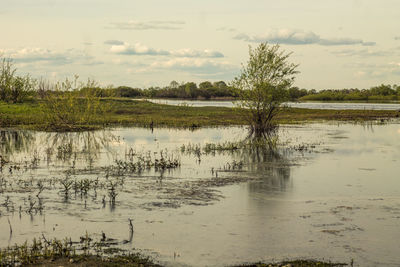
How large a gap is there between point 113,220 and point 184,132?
2480 centimetres

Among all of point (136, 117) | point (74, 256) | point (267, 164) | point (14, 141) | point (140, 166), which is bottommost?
point (74, 256)

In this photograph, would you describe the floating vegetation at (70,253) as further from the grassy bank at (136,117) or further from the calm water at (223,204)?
the grassy bank at (136,117)

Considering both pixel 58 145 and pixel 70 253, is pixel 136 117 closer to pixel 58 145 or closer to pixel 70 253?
pixel 58 145

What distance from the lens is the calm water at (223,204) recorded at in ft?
34.5

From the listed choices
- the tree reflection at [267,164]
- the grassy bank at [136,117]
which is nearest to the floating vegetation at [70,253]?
the tree reflection at [267,164]

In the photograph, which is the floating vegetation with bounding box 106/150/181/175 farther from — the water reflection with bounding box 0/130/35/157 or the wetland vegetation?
the water reflection with bounding box 0/130/35/157

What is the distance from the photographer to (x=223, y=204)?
1434 cm

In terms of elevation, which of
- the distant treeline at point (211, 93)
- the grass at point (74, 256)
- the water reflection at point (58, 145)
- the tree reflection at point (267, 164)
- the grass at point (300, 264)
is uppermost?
the distant treeline at point (211, 93)

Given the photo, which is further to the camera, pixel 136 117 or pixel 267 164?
pixel 136 117

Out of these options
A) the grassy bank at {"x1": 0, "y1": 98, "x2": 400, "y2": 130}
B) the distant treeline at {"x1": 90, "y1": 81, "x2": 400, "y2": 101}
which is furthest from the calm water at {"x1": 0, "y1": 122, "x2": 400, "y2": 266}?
the distant treeline at {"x1": 90, "y1": 81, "x2": 400, "y2": 101}

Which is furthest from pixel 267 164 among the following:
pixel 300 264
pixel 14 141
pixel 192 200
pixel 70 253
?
pixel 14 141

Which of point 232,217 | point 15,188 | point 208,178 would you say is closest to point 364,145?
point 208,178

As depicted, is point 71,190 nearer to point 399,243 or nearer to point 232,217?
point 232,217

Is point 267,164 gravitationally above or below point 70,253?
above
